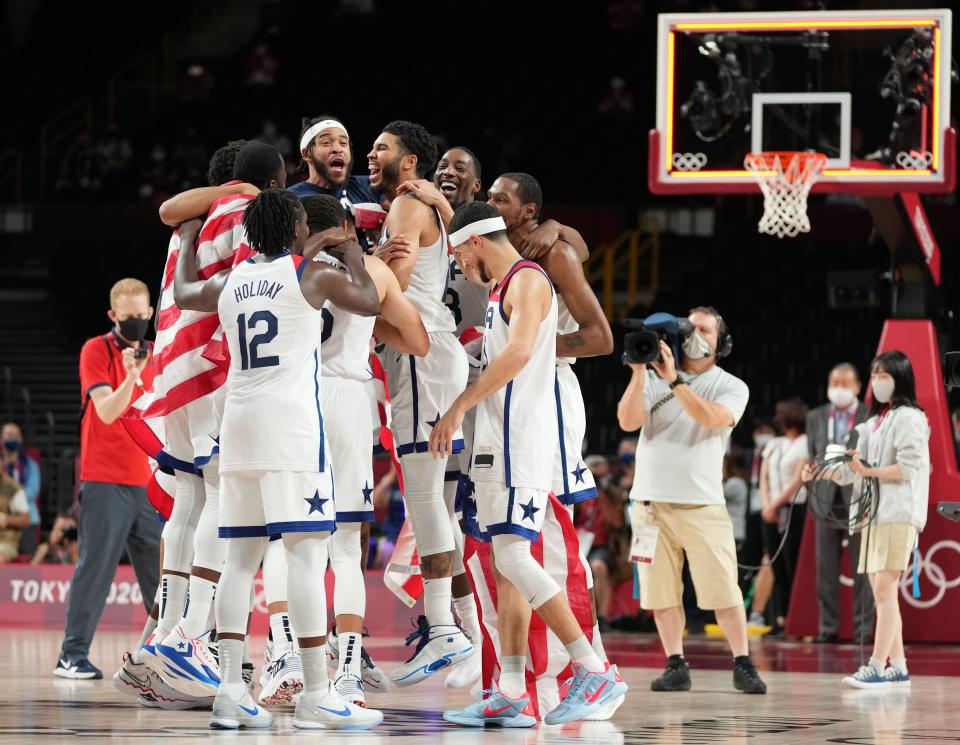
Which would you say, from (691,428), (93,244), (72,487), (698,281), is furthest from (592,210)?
(691,428)

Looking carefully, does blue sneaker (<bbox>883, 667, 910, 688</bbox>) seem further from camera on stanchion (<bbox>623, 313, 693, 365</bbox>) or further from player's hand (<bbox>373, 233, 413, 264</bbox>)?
player's hand (<bbox>373, 233, 413, 264</bbox>)

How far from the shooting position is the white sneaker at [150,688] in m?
6.91

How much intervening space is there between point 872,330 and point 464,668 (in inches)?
435

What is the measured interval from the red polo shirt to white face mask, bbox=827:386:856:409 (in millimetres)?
5354

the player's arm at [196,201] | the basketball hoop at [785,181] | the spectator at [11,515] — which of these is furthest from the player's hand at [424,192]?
the spectator at [11,515]

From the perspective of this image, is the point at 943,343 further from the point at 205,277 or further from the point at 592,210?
the point at 592,210

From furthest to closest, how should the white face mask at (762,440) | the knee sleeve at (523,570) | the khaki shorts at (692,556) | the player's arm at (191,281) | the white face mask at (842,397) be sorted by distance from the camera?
the white face mask at (762,440) < the white face mask at (842,397) < the khaki shorts at (692,556) < the player's arm at (191,281) < the knee sleeve at (523,570)

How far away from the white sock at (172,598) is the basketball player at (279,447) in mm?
1023

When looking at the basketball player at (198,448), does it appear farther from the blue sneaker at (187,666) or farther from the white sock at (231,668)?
the white sock at (231,668)

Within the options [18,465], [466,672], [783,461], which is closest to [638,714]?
→ [466,672]

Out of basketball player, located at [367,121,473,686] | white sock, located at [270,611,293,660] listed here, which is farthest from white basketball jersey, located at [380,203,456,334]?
white sock, located at [270,611,293,660]

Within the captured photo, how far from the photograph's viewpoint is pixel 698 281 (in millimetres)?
19047

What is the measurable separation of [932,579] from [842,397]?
148 cm

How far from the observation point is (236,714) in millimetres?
6168
